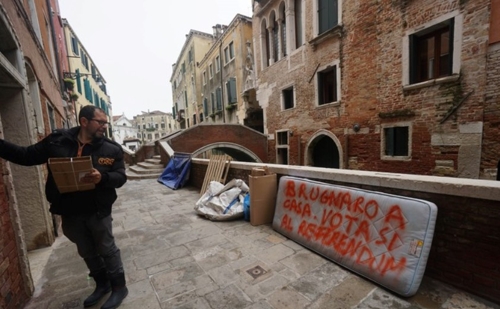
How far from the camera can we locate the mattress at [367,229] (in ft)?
6.33

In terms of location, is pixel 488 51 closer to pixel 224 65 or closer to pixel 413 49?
pixel 413 49

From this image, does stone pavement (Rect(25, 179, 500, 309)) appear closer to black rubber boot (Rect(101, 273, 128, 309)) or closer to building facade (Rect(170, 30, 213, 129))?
black rubber boot (Rect(101, 273, 128, 309))

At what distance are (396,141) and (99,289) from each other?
8367 mm

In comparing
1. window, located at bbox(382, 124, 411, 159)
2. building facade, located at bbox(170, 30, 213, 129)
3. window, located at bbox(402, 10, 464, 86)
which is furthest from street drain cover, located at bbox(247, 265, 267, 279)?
building facade, located at bbox(170, 30, 213, 129)

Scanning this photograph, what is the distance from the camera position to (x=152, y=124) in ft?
205

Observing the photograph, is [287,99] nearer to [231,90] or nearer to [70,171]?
[231,90]

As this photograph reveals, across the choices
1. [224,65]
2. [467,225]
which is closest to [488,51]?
[467,225]

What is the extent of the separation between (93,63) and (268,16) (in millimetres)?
17821

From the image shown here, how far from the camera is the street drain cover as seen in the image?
2.32 meters

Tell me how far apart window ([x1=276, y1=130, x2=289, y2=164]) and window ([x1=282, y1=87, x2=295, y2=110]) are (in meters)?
1.38

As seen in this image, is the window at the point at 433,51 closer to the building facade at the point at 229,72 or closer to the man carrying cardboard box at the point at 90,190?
the man carrying cardboard box at the point at 90,190

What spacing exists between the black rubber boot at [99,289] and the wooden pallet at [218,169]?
332 cm

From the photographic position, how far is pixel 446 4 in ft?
19.1

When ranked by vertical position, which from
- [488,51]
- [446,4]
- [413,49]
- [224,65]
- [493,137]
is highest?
[224,65]
